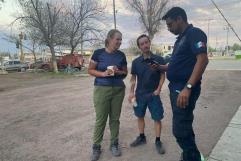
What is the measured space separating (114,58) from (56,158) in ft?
5.83

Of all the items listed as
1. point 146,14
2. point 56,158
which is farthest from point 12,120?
point 146,14

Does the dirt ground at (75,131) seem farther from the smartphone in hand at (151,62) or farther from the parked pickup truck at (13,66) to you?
the parked pickup truck at (13,66)

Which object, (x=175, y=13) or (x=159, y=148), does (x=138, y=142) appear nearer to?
(x=159, y=148)

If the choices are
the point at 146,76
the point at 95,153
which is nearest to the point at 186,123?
the point at 146,76

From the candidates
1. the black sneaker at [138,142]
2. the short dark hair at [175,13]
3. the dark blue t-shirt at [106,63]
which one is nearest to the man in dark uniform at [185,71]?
the short dark hair at [175,13]

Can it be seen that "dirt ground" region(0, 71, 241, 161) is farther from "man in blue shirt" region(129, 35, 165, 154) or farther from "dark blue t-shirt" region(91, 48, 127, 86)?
"dark blue t-shirt" region(91, 48, 127, 86)

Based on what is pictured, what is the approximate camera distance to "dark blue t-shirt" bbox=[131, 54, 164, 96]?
501cm

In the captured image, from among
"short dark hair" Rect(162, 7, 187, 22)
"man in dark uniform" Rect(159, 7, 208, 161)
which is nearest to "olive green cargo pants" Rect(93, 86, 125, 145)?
"man in dark uniform" Rect(159, 7, 208, 161)

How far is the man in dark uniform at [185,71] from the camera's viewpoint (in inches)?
141

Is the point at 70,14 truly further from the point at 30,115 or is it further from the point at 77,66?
the point at 30,115

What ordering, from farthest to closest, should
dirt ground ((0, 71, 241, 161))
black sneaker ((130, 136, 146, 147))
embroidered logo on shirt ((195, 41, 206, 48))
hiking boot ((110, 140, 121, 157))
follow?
black sneaker ((130, 136, 146, 147)) < dirt ground ((0, 71, 241, 161)) < hiking boot ((110, 140, 121, 157)) < embroidered logo on shirt ((195, 41, 206, 48))

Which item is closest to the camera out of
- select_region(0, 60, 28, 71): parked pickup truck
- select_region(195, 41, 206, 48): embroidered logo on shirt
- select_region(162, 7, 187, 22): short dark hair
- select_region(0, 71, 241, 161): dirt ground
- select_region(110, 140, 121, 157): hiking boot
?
select_region(195, 41, 206, 48): embroidered logo on shirt

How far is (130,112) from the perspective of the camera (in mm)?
8164

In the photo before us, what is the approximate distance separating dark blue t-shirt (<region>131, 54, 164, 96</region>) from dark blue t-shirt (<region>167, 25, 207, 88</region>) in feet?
3.45
